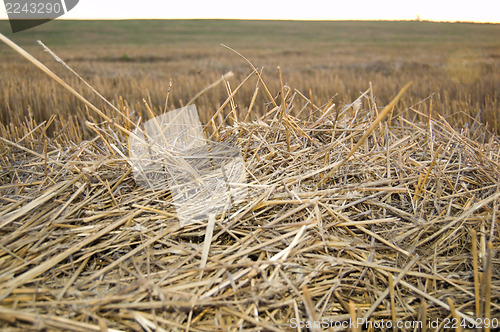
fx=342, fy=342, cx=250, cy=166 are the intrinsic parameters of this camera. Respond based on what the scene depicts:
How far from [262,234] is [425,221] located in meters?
0.52

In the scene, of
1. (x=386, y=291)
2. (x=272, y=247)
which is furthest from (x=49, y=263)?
(x=386, y=291)

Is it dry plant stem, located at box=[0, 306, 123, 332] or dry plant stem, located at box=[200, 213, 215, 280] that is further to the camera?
dry plant stem, located at box=[200, 213, 215, 280]

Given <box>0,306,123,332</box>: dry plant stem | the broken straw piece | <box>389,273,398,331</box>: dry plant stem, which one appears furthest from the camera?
the broken straw piece

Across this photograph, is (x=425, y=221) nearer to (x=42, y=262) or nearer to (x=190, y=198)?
(x=190, y=198)

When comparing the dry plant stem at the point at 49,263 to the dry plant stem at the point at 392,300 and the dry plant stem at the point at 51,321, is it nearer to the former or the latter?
the dry plant stem at the point at 51,321

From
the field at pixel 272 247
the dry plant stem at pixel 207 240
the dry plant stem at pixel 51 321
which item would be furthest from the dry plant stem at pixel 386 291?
the dry plant stem at pixel 51 321

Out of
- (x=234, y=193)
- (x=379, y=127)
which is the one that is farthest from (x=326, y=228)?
(x=379, y=127)

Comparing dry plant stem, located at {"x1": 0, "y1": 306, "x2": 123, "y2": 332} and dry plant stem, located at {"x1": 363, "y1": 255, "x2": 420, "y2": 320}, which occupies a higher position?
dry plant stem, located at {"x1": 0, "y1": 306, "x2": 123, "y2": 332}

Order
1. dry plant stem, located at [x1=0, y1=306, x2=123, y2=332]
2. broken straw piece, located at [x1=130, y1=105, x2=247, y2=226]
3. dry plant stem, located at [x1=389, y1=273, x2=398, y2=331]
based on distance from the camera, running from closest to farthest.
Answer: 1. dry plant stem, located at [x1=0, y1=306, x2=123, y2=332]
2. dry plant stem, located at [x1=389, y1=273, x2=398, y2=331]
3. broken straw piece, located at [x1=130, y1=105, x2=247, y2=226]

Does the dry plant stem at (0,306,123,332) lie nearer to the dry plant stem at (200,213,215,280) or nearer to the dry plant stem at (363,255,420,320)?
the dry plant stem at (200,213,215,280)

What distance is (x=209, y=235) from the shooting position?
938 millimetres

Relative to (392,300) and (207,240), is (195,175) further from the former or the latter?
(392,300)

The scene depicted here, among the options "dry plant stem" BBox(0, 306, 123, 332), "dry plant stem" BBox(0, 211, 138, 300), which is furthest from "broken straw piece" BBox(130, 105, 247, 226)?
"dry plant stem" BBox(0, 306, 123, 332)

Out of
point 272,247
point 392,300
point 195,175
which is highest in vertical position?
point 195,175
